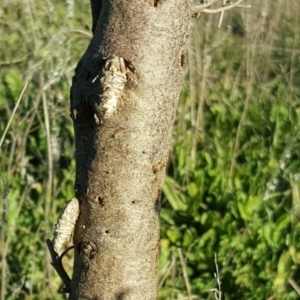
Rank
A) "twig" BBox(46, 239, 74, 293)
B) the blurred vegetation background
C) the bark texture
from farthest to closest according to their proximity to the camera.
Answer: the blurred vegetation background < "twig" BBox(46, 239, 74, 293) < the bark texture

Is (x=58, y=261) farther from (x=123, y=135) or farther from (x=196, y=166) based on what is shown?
(x=196, y=166)

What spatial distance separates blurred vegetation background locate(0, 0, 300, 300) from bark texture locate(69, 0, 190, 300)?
26.3 inches

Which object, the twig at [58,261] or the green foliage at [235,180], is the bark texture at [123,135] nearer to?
the twig at [58,261]

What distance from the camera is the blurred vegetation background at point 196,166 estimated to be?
2.30 meters

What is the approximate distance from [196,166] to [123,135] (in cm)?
179

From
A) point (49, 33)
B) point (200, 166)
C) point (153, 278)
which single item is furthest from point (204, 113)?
point (153, 278)

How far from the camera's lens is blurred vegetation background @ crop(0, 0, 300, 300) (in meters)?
2.30

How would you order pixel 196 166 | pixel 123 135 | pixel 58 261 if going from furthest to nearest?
pixel 196 166
pixel 58 261
pixel 123 135

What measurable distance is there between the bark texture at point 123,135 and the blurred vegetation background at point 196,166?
2.19 feet

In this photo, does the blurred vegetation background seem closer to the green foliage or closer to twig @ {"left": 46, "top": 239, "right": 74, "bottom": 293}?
the green foliage

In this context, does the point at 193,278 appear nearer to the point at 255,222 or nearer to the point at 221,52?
the point at 255,222

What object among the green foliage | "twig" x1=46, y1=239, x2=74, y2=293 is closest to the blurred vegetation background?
the green foliage

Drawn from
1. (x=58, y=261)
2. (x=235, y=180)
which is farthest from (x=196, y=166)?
(x=58, y=261)

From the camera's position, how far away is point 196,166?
2.94 m
